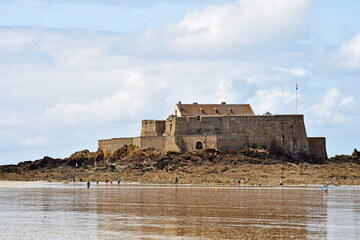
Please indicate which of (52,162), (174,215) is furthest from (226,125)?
(174,215)

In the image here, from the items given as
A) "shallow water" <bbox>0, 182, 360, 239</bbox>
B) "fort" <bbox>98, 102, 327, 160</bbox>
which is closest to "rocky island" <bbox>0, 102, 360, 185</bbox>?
"fort" <bbox>98, 102, 327, 160</bbox>

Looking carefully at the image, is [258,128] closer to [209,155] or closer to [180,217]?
[209,155]

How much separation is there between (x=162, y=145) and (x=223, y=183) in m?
12.7

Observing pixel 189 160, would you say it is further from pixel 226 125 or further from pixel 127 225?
pixel 127 225

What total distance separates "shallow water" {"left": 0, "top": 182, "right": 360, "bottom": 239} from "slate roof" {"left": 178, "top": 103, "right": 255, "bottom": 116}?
29108mm

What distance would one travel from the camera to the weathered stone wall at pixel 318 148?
59438 mm

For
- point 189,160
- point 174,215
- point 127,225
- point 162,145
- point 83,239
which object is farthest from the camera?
point 162,145

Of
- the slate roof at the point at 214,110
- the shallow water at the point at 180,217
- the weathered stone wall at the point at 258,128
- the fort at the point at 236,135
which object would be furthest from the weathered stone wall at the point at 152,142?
the shallow water at the point at 180,217

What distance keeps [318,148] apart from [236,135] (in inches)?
367

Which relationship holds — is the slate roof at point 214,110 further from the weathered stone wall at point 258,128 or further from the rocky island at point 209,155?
the weathered stone wall at point 258,128

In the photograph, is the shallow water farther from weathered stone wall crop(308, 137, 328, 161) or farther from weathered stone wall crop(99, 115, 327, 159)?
weathered stone wall crop(308, 137, 328, 161)

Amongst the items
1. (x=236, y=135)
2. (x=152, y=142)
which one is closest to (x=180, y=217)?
(x=236, y=135)

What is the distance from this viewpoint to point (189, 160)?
2115 inches

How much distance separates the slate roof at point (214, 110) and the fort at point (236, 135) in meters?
1.69
